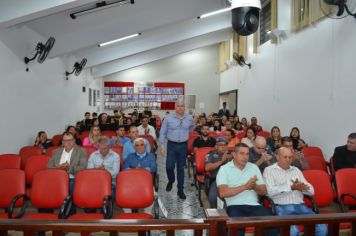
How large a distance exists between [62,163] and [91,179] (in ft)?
3.13

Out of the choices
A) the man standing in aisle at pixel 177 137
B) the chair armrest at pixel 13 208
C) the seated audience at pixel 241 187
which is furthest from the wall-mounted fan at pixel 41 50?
the seated audience at pixel 241 187

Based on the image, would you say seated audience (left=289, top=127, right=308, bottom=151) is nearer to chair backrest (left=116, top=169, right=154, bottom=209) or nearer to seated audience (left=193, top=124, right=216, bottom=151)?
seated audience (left=193, top=124, right=216, bottom=151)

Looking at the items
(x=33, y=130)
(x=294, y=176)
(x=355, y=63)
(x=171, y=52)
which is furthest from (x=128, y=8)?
(x=171, y=52)

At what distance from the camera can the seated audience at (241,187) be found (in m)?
3.01

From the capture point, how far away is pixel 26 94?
6535 mm

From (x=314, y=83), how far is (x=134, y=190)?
15.2ft

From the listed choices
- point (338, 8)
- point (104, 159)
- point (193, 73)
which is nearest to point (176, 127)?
point (104, 159)

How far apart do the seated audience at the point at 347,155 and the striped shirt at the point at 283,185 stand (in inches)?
52.1

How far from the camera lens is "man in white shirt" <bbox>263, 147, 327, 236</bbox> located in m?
3.06

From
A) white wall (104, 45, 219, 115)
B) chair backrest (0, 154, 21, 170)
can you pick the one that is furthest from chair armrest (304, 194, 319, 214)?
white wall (104, 45, 219, 115)

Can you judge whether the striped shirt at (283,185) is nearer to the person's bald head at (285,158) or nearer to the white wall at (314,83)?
the person's bald head at (285,158)

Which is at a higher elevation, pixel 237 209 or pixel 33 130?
pixel 33 130

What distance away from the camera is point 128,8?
7395mm

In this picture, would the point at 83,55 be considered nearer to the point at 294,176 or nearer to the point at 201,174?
the point at 201,174
